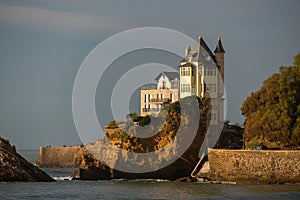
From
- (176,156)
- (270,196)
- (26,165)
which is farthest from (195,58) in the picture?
(270,196)

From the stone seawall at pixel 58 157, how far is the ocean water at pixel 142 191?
141 ft

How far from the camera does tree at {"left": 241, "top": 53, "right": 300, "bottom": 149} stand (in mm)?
71375

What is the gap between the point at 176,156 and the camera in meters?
75.8

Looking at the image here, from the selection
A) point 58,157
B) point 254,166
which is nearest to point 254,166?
point 254,166

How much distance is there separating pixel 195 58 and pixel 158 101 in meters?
7.46

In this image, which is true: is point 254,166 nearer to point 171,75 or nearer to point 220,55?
point 220,55

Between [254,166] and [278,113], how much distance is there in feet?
20.3

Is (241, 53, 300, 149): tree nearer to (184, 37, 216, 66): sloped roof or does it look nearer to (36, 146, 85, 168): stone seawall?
(184, 37, 216, 66): sloped roof

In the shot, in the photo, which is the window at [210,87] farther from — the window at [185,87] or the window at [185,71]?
the window at [185,71]

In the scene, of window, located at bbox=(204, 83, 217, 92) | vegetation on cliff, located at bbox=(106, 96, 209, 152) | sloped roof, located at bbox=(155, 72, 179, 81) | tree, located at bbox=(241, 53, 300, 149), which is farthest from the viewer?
sloped roof, located at bbox=(155, 72, 179, 81)

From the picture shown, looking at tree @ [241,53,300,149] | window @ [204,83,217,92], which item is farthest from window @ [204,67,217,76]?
tree @ [241,53,300,149]

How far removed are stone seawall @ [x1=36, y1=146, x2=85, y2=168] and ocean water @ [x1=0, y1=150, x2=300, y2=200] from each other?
43.1 metres

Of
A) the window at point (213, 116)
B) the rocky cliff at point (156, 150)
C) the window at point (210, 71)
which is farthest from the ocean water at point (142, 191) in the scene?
the window at point (210, 71)

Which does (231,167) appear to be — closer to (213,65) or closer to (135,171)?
(135,171)
